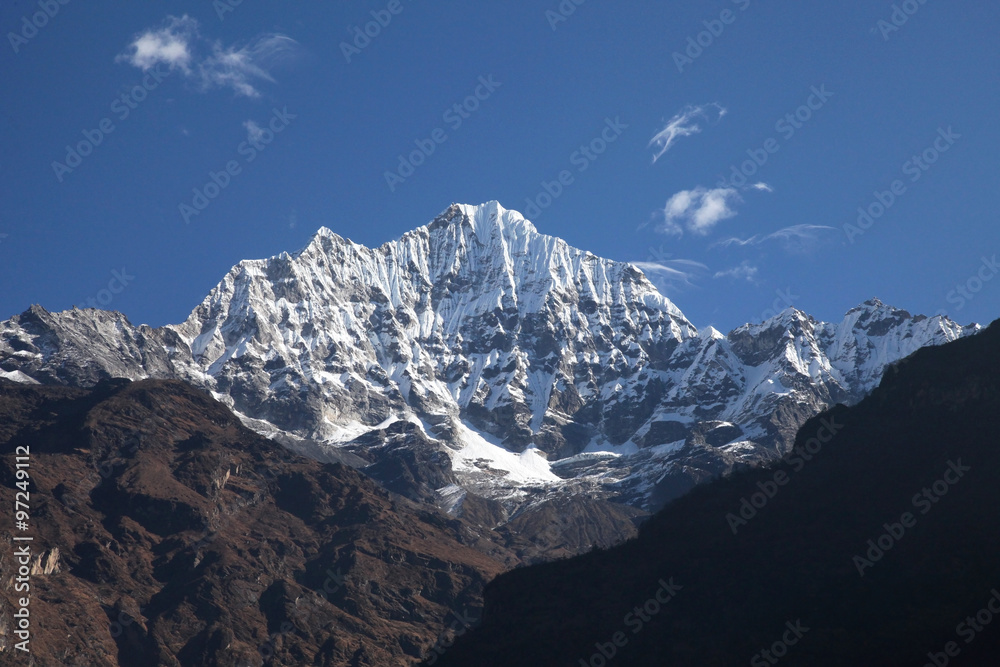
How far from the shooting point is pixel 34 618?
7298 inches

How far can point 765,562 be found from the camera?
357 ft

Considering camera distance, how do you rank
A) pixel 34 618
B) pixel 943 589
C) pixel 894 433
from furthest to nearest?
pixel 34 618, pixel 894 433, pixel 943 589

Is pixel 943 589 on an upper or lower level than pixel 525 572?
lower

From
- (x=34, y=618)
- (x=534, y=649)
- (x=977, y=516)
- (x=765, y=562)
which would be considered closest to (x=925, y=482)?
(x=977, y=516)

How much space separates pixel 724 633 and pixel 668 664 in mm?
6167

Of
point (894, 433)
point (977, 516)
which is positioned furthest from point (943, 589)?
point (894, 433)

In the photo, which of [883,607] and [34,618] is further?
[34,618]

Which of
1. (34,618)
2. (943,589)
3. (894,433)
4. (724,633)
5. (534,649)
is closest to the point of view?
(943,589)

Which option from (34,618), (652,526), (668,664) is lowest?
(668,664)

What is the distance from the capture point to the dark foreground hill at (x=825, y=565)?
89562 millimetres

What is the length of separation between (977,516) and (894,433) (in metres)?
22.7

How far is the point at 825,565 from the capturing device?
103625 mm

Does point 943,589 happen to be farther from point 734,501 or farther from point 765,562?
point 734,501

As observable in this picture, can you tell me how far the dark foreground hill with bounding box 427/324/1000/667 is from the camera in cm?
8956
